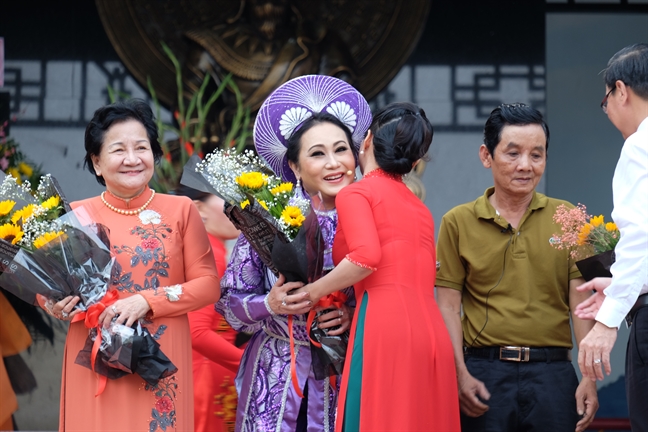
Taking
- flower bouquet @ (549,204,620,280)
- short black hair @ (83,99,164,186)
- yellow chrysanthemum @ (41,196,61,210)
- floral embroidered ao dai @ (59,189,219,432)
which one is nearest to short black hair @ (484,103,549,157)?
flower bouquet @ (549,204,620,280)

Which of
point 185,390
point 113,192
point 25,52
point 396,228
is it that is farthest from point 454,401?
point 25,52

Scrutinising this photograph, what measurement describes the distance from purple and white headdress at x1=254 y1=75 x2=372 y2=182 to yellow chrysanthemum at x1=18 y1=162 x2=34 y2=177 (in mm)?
2434

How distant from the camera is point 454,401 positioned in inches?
103

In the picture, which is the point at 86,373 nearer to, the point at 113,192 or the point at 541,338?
the point at 113,192

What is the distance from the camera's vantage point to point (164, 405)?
109 inches

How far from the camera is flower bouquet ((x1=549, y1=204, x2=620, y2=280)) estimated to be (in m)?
2.74

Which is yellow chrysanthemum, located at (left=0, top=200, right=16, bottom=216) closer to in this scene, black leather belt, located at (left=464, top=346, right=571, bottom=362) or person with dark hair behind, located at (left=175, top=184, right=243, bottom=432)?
person with dark hair behind, located at (left=175, top=184, right=243, bottom=432)

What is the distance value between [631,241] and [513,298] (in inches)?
28.5

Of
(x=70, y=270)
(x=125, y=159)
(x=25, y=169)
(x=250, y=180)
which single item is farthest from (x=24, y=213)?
(x=25, y=169)

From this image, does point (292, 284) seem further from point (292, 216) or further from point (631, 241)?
point (631, 241)

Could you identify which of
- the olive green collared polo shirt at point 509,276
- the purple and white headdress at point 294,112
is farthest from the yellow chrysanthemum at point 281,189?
the olive green collared polo shirt at point 509,276

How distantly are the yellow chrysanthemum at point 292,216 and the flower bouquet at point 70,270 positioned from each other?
0.54 metres

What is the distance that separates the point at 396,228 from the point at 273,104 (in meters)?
0.66

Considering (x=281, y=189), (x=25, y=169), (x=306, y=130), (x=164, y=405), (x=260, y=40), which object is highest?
(x=260, y=40)
